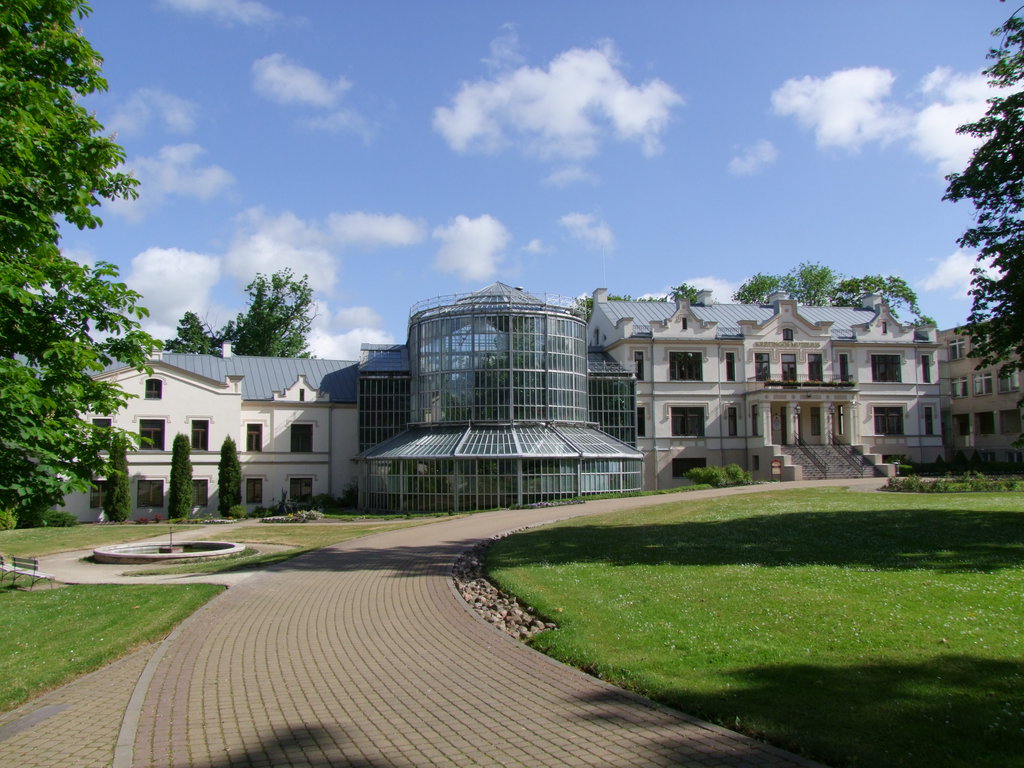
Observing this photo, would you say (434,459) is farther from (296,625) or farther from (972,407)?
(972,407)

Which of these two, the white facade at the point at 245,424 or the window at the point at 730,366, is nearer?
the white facade at the point at 245,424

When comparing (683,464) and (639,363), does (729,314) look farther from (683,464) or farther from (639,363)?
(683,464)

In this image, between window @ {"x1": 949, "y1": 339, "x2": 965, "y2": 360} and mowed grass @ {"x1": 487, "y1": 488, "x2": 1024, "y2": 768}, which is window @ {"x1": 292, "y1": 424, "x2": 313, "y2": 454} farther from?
window @ {"x1": 949, "y1": 339, "x2": 965, "y2": 360}

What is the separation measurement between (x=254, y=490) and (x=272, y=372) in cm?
764

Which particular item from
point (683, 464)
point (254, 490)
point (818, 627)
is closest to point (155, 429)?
point (254, 490)

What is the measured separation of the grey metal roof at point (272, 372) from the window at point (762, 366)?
2530 cm

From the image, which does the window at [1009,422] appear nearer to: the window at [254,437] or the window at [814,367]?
the window at [814,367]

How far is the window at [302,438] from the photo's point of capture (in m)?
42.1

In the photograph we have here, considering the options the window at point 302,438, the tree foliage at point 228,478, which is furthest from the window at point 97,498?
the window at point 302,438

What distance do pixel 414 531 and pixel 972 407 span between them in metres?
44.2

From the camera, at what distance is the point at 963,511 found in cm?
2116

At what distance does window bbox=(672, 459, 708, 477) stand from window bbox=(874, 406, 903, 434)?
12516mm

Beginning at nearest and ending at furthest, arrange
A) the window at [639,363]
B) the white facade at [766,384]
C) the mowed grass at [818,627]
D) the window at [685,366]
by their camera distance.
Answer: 1. the mowed grass at [818,627]
2. the white facade at [766,384]
3. the window at [639,363]
4. the window at [685,366]

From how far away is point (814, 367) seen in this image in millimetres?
47250
